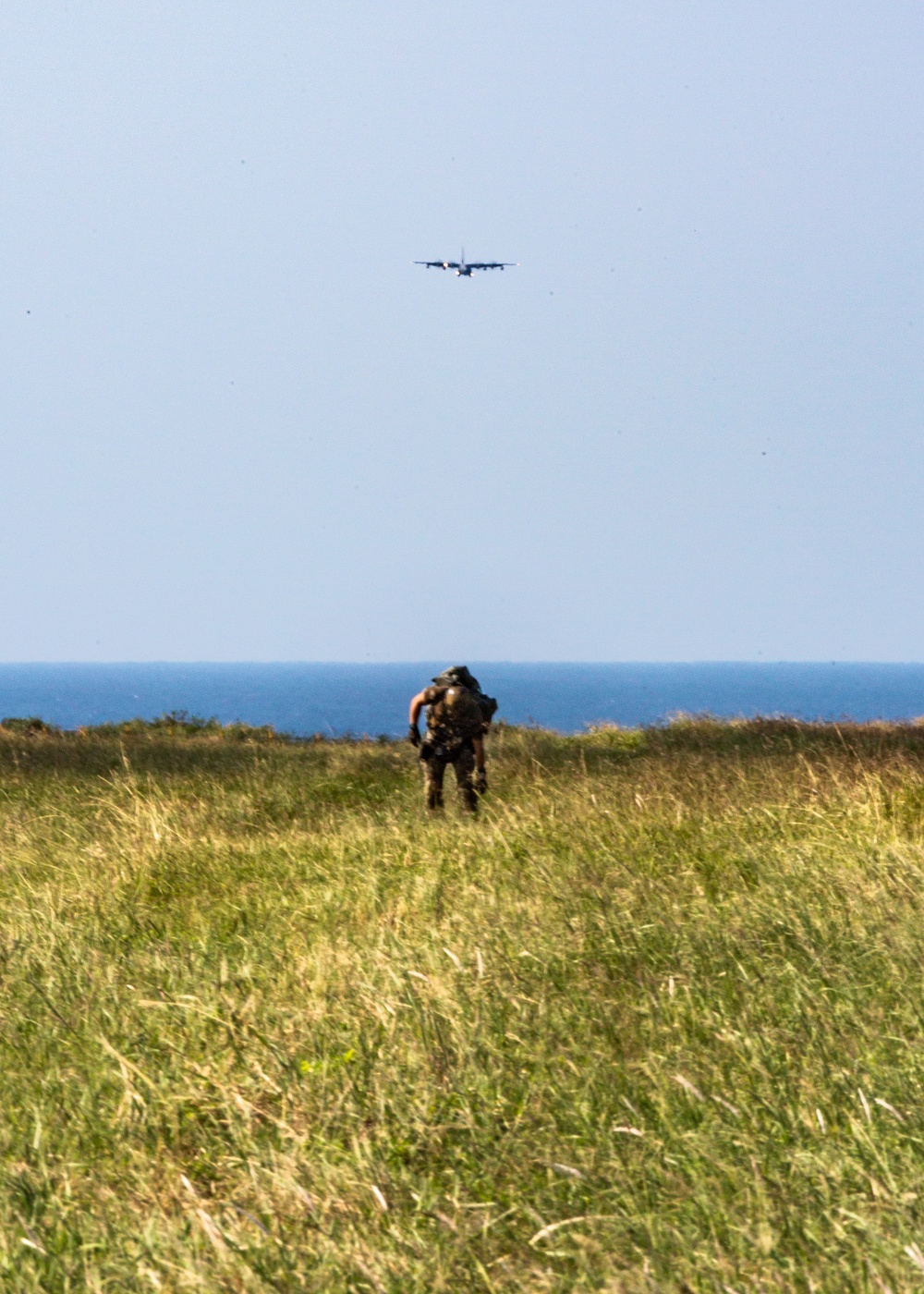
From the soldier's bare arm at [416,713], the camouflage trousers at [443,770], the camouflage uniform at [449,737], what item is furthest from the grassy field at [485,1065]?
the camouflage trousers at [443,770]

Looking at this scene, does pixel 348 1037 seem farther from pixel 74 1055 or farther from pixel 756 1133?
pixel 756 1133

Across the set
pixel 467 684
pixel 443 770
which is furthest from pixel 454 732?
pixel 467 684

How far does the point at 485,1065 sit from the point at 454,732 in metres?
7.72

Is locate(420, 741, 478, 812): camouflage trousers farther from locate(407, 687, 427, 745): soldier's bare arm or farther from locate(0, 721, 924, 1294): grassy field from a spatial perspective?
locate(0, 721, 924, 1294): grassy field

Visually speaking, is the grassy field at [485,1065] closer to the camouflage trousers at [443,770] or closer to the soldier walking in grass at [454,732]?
the soldier walking in grass at [454,732]

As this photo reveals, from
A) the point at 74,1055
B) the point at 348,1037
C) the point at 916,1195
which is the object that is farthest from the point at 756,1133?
the point at 74,1055

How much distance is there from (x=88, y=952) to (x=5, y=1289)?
315 centimetres

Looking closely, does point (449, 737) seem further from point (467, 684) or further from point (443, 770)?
point (467, 684)

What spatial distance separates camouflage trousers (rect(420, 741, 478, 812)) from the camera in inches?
462

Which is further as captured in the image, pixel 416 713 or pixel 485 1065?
pixel 416 713

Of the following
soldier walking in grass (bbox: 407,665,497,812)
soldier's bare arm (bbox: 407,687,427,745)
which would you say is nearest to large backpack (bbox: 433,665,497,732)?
soldier walking in grass (bbox: 407,665,497,812)

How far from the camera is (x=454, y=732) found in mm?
11703

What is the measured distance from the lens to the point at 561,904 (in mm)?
5906

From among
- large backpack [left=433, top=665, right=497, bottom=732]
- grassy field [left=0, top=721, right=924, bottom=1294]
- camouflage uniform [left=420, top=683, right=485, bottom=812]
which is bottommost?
grassy field [left=0, top=721, right=924, bottom=1294]
